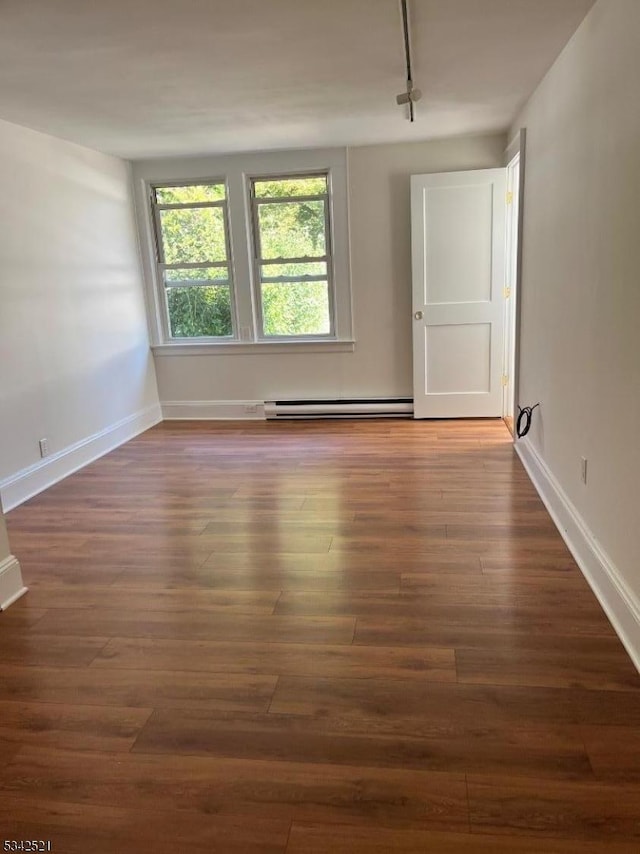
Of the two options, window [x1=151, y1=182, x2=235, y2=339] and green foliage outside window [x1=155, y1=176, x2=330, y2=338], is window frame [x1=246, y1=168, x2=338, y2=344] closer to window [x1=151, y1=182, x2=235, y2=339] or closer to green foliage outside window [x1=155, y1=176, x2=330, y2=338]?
green foliage outside window [x1=155, y1=176, x2=330, y2=338]

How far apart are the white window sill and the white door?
74 centimetres

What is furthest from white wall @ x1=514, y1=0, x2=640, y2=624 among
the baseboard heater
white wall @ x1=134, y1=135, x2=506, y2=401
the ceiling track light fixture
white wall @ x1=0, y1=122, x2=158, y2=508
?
white wall @ x1=0, y1=122, x2=158, y2=508

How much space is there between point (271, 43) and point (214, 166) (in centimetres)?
276

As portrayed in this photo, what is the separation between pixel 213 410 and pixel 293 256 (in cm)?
165

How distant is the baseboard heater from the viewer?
557 centimetres

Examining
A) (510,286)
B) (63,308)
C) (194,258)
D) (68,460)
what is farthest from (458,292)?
(68,460)

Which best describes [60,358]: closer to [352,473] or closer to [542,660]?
[352,473]

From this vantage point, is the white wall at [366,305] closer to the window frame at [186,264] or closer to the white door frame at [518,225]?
the window frame at [186,264]

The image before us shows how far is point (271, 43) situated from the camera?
2.75 m

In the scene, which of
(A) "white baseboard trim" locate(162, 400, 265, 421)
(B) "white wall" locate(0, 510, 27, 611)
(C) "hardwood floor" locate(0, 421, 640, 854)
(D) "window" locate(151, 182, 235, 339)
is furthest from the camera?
(A) "white baseboard trim" locate(162, 400, 265, 421)

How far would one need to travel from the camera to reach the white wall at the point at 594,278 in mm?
2123

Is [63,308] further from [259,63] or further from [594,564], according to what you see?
[594,564]

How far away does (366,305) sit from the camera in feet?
18.0

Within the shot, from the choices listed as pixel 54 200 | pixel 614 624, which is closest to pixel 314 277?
pixel 54 200
